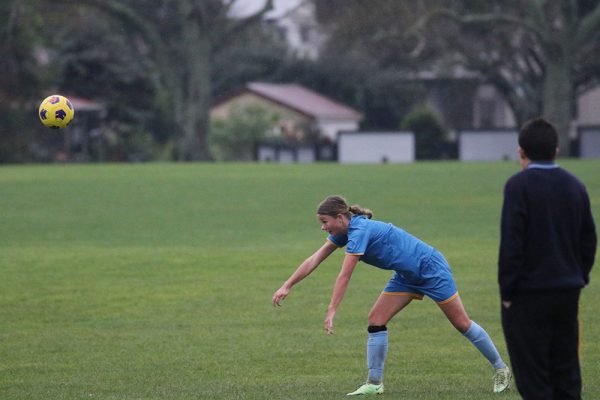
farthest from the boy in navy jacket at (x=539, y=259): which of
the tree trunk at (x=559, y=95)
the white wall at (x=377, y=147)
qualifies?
the white wall at (x=377, y=147)

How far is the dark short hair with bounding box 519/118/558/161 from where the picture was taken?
682cm

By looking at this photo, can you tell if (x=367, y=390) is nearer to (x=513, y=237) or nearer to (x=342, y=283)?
(x=342, y=283)

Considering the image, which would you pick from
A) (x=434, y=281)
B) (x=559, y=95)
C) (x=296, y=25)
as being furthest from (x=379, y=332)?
(x=296, y=25)

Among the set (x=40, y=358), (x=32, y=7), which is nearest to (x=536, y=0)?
(x=32, y=7)

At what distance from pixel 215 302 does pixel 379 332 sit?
6.23 m

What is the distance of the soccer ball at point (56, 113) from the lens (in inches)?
544

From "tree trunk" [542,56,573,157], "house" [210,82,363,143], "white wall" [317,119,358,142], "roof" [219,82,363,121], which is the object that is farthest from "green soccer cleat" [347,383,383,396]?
"white wall" [317,119,358,142]

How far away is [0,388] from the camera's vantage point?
9977 millimetres

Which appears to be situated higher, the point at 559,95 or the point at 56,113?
the point at 559,95

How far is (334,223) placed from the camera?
900 centimetres

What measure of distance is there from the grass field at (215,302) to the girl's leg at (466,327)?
1.01ft

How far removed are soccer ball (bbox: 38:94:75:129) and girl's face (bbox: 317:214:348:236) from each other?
5.62 meters

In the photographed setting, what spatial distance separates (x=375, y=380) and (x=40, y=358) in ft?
11.9

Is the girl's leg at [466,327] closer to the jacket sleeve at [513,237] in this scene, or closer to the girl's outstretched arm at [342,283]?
the girl's outstretched arm at [342,283]
